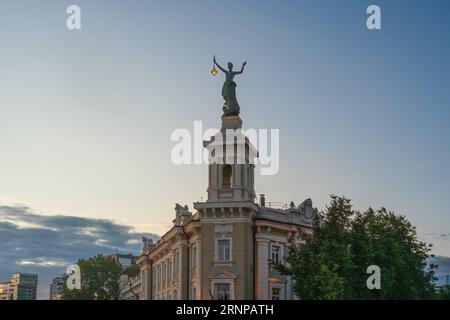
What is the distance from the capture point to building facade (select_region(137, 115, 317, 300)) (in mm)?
53250

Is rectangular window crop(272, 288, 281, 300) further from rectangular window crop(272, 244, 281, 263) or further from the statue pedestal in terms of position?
the statue pedestal

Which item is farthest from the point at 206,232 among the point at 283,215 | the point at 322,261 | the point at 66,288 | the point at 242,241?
the point at 66,288

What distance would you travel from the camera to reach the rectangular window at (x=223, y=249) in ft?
176

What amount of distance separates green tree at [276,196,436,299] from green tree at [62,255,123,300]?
59788 mm

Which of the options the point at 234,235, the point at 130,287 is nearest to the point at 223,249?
the point at 234,235

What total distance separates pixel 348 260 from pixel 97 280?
67745 millimetres

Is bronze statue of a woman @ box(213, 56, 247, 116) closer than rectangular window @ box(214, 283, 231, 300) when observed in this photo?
No

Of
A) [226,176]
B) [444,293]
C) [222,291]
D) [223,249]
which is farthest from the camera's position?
[444,293]

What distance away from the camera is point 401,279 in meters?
49.6

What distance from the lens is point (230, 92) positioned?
57.4 meters

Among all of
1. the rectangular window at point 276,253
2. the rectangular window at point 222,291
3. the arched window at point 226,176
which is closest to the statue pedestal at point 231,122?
the arched window at point 226,176

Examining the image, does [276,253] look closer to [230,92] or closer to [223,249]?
[223,249]

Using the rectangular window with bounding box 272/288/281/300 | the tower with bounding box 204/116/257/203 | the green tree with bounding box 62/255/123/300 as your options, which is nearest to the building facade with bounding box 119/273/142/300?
the green tree with bounding box 62/255/123/300
